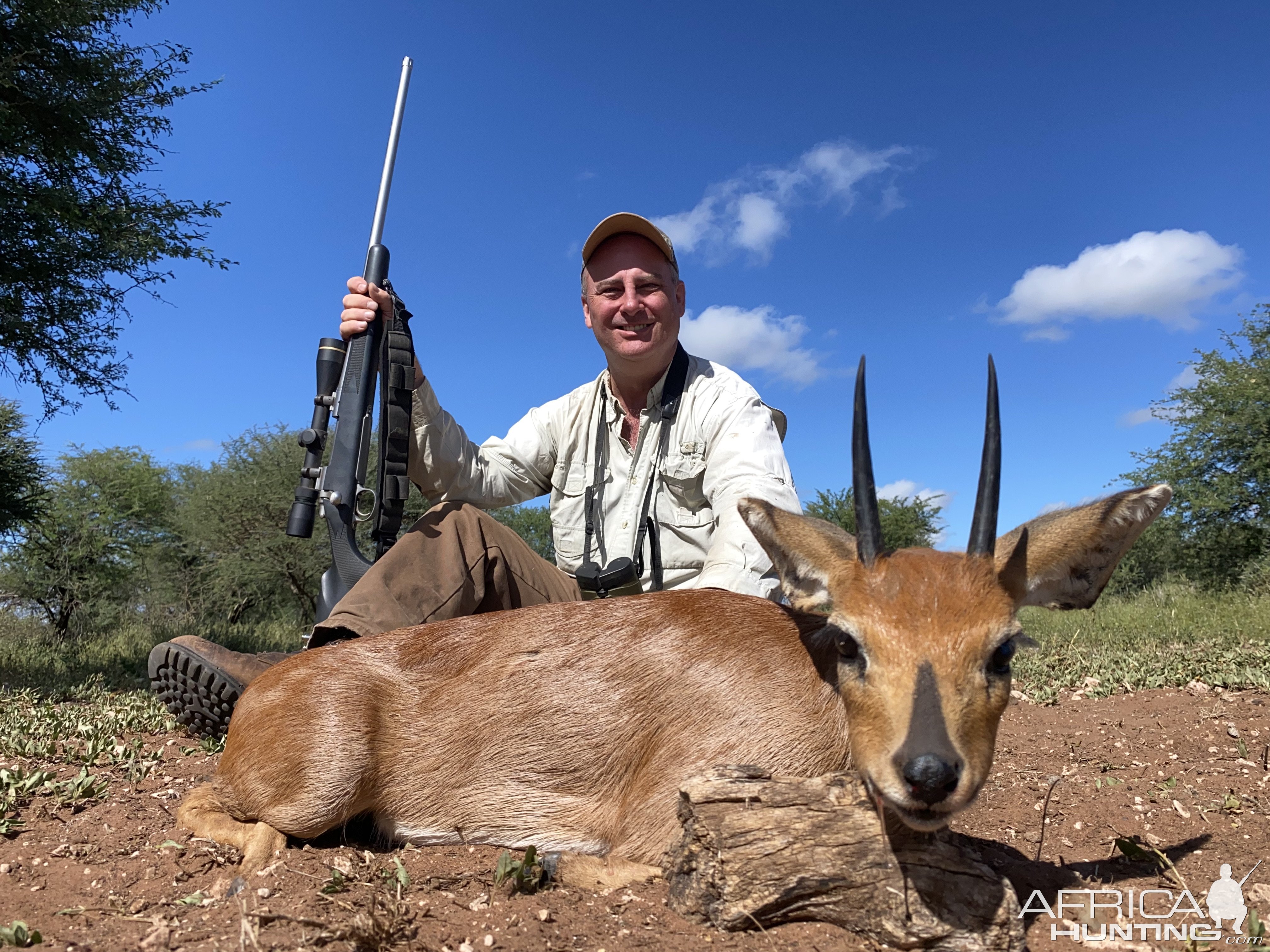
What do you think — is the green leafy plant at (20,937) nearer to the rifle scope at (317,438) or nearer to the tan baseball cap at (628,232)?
the rifle scope at (317,438)

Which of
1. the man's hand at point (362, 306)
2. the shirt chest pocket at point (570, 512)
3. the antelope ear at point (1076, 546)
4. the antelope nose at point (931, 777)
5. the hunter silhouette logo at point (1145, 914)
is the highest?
the man's hand at point (362, 306)

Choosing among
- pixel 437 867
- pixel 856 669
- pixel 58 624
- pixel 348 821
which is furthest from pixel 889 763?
pixel 58 624

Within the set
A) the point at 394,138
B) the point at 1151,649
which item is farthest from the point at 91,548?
the point at 1151,649

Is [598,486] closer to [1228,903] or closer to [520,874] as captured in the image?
[520,874]

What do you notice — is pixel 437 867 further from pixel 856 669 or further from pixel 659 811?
pixel 856 669

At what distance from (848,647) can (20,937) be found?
2909mm

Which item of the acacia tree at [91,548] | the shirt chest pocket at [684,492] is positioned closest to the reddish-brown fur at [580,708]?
the shirt chest pocket at [684,492]

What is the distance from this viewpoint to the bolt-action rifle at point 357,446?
5.45 metres

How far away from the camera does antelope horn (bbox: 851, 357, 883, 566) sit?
9.70 feet

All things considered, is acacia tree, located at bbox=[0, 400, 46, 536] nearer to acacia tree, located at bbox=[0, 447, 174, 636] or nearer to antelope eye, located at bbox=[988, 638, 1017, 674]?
acacia tree, located at bbox=[0, 447, 174, 636]

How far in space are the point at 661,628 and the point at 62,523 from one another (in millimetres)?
23165

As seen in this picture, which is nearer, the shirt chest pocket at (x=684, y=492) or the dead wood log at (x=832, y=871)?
the dead wood log at (x=832, y=871)

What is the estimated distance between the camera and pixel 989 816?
4.12 m

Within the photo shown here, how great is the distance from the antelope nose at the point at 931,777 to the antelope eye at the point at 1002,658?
45 cm
